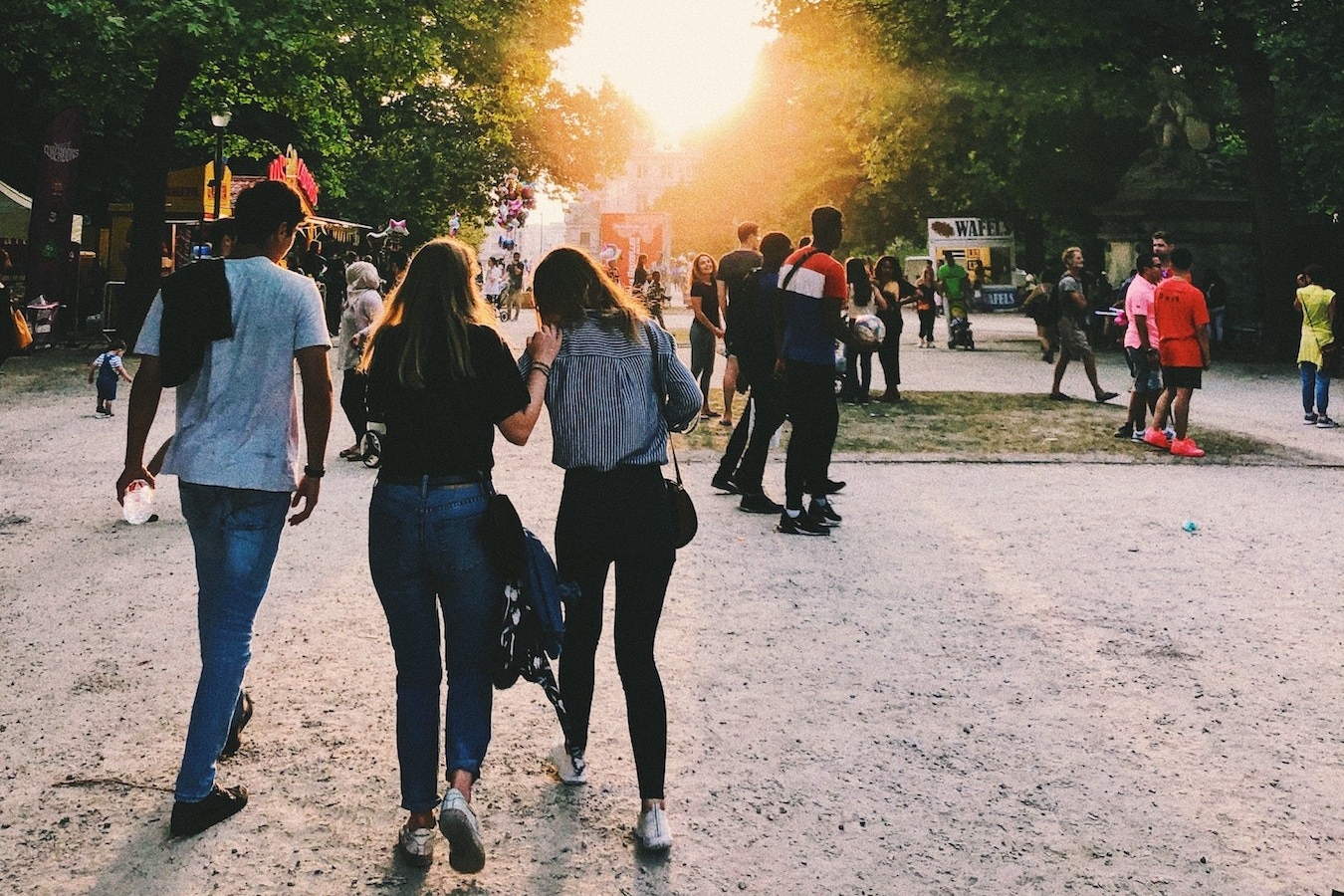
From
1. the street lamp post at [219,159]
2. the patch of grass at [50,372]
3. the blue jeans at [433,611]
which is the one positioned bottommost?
the patch of grass at [50,372]

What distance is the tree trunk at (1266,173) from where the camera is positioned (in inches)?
890

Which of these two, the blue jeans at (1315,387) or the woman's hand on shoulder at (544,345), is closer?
the woman's hand on shoulder at (544,345)

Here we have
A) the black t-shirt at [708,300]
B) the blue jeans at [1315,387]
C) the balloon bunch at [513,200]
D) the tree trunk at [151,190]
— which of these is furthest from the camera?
the balloon bunch at [513,200]

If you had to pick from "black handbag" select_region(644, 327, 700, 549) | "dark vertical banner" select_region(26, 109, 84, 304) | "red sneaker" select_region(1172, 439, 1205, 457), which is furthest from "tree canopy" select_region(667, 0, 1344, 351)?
"black handbag" select_region(644, 327, 700, 549)

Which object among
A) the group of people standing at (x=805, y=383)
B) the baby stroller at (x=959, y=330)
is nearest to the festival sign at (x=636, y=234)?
the baby stroller at (x=959, y=330)

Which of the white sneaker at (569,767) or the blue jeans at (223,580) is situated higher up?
the blue jeans at (223,580)

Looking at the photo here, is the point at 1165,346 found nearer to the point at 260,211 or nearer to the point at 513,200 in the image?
the point at 260,211

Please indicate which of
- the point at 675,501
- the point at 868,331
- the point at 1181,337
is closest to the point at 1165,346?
the point at 1181,337

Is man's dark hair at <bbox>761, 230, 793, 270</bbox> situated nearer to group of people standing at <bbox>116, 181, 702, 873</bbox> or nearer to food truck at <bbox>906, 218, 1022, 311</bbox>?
group of people standing at <bbox>116, 181, 702, 873</bbox>

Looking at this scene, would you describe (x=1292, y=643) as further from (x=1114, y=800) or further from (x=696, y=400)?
(x=696, y=400)

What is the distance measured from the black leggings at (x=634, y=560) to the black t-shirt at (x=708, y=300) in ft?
30.6

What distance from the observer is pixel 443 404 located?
3412 millimetres

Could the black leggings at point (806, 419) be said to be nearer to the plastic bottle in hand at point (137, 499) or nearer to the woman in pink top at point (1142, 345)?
→ the plastic bottle in hand at point (137, 499)

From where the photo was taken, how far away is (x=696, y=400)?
3.86 meters
